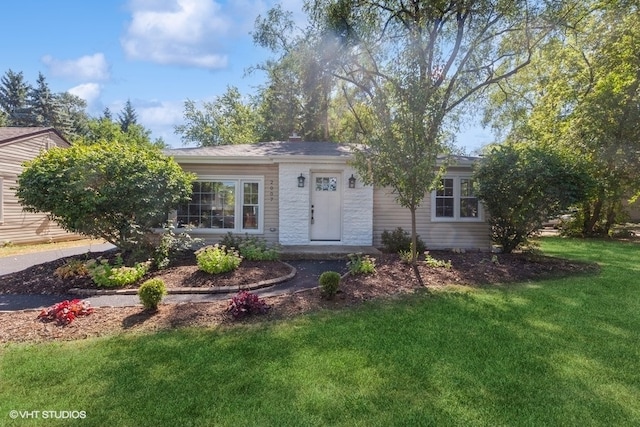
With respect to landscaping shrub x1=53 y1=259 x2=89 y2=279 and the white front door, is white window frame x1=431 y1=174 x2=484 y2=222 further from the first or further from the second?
landscaping shrub x1=53 y1=259 x2=89 y2=279

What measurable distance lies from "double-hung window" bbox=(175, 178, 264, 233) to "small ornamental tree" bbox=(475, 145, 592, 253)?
6206 millimetres

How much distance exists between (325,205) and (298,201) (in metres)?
0.83

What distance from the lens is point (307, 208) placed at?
10234 mm

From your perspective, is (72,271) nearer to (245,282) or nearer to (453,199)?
(245,282)

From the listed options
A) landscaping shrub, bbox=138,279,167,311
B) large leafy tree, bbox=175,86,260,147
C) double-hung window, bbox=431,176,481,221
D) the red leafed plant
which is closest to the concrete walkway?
the red leafed plant

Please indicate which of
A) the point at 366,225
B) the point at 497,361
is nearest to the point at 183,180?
the point at 366,225

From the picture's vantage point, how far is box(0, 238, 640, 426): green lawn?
276 cm

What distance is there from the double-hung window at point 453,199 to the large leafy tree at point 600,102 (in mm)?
4574

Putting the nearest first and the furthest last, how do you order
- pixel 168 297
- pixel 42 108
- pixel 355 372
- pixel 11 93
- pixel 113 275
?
pixel 355 372 → pixel 168 297 → pixel 113 275 → pixel 42 108 → pixel 11 93

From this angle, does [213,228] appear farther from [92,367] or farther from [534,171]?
[534,171]

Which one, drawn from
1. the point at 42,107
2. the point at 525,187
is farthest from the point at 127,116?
the point at 525,187

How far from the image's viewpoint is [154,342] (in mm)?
4070

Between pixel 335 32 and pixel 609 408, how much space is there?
1233 cm

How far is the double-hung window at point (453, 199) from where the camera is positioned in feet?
35.2
